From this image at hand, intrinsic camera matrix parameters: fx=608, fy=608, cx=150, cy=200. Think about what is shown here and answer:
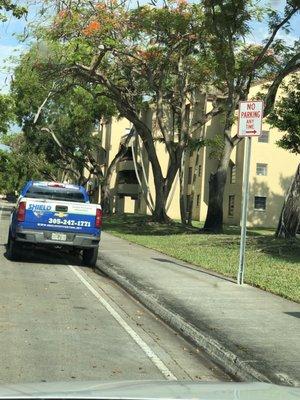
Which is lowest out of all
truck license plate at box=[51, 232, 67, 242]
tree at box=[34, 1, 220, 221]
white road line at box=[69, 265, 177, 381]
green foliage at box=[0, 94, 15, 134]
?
white road line at box=[69, 265, 177, 381]

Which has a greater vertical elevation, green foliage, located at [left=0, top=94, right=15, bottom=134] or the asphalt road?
green foliage, located at [left=0, top=94, right=15, bottom=134]

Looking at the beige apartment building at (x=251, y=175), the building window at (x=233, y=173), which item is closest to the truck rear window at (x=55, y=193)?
the beige apartment building at (x=251, y=175)

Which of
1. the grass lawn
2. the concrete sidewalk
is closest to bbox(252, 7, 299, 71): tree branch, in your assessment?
the grass lawn

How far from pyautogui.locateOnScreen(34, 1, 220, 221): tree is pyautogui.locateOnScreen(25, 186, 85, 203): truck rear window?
7.75m

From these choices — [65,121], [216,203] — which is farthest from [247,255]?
[65,121]

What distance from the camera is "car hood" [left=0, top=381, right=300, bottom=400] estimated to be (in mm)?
2865

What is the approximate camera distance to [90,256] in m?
15.5

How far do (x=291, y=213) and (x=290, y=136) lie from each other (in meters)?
5.62

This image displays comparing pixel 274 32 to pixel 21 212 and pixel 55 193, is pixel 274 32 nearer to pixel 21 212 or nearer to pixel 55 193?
pixel 55 193

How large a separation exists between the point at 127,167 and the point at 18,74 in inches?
1172

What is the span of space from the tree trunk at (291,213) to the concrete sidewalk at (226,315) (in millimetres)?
7768

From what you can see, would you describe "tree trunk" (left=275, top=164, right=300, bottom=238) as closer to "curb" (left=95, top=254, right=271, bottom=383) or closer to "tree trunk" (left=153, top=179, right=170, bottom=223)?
"tree trunk" (left=153, top=179, right=170, bottom=223)

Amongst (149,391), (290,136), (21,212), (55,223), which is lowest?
(149,391)

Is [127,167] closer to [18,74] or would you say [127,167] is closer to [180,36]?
[18,74]
